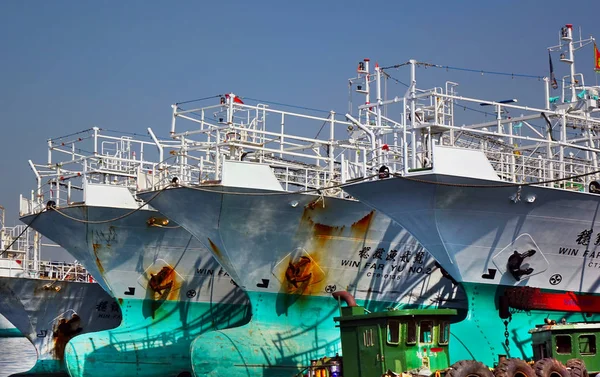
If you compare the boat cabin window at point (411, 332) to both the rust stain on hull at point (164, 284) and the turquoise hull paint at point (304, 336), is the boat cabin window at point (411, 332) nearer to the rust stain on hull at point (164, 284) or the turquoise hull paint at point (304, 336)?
the turquoise hull paint at point (304, 336)

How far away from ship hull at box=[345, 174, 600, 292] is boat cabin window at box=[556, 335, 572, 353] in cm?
438

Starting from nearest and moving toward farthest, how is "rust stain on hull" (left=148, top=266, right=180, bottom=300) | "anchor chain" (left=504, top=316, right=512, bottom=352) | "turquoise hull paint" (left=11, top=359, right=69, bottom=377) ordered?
"anchor chain" (left=504, top=316, right=512, bottom=352) < "rust stain on hull" (left=148, top=266, right=180, bottom=300) < "turquoise hull paint" (left=11, top=359, right=69, bottom=377)

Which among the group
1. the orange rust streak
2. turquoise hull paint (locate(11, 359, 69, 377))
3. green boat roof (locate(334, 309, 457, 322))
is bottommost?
turquoise hull paint (locate(11, 359, 69, 377))

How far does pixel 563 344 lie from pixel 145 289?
16.0m

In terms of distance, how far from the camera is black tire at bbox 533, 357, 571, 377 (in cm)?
1778

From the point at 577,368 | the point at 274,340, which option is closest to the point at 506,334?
the point at 577,368

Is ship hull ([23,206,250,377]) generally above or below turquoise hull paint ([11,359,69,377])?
above

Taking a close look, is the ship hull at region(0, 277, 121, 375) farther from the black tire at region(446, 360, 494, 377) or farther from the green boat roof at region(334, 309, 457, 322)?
→ the black tire at region(446, 360, 494, 377)

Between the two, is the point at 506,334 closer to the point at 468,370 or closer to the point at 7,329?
the point at 468,370

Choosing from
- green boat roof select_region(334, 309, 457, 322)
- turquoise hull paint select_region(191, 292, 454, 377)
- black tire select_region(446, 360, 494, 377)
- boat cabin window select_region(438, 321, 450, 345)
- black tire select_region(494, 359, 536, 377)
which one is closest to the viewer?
black tire select_region(446, 360, 494, 377)

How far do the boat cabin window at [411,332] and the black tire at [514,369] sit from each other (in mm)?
2050

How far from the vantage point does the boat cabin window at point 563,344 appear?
19.6 m

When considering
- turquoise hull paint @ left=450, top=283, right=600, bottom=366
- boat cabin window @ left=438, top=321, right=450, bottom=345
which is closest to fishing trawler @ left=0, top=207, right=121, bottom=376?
turquoise hull paint @ left=450, top=283, right=600, bottom=366

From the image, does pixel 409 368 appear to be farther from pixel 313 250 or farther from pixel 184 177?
pixel 184 177
